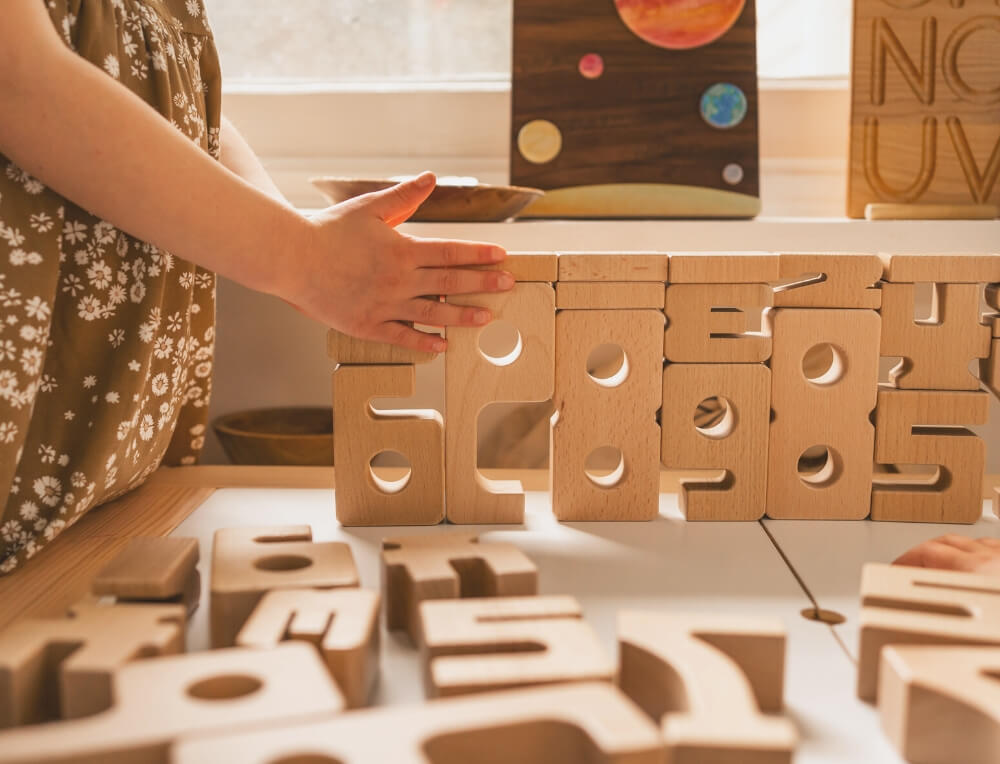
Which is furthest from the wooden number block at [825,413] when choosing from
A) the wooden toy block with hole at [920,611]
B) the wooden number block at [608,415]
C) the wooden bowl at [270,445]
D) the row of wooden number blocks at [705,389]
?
the wooden bowl at [270,445]

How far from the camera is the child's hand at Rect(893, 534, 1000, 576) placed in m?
0.61

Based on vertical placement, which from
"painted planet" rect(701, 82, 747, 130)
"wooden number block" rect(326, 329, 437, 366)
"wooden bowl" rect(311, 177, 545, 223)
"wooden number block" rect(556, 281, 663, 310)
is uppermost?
"painted planet" rect(701, 82, 747, 130)

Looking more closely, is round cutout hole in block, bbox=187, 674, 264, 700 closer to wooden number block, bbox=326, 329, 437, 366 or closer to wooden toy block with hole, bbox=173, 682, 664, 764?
wooden toy block with hole, bbox=173, 682, 664, 764

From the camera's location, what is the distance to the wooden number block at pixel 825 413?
2.62 feet

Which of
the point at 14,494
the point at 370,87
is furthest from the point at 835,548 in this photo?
the point at 370,87

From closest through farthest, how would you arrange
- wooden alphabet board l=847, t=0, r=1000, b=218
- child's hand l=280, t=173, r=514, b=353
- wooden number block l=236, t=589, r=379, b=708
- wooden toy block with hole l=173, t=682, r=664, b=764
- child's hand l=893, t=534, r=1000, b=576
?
wooden toy block with hole l=173, t=682, r=664, b=764 → wooden number block l=236, t=589, r=379, b=708 → child's hand l=893, t=534, r=1000, b=576 → child's hand l=280, t=173, r=514, b=353 → wooden alphabet board l=847, t=0, r=1000, b=218

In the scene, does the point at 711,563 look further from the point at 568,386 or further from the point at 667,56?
the point at 667,56

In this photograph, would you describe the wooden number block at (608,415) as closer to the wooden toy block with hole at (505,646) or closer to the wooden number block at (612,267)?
the wooden number block at (612,267)

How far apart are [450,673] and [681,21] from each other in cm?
97

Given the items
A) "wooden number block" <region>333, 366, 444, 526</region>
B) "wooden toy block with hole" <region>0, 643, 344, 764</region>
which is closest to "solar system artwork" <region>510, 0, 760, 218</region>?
"wooden number block" <region>333, 366, 444, 526</region>

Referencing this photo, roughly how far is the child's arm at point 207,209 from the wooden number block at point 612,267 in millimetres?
55

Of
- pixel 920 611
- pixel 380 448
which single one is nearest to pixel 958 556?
pixel 920 611

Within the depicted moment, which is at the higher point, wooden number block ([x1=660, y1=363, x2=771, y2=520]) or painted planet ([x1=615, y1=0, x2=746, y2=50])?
painted planet ([x1=615, y1=0, x2=746, y2=50])

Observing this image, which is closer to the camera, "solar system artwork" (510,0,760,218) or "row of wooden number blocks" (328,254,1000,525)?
"row of wooden number blocks" (328,254,1000,525)
